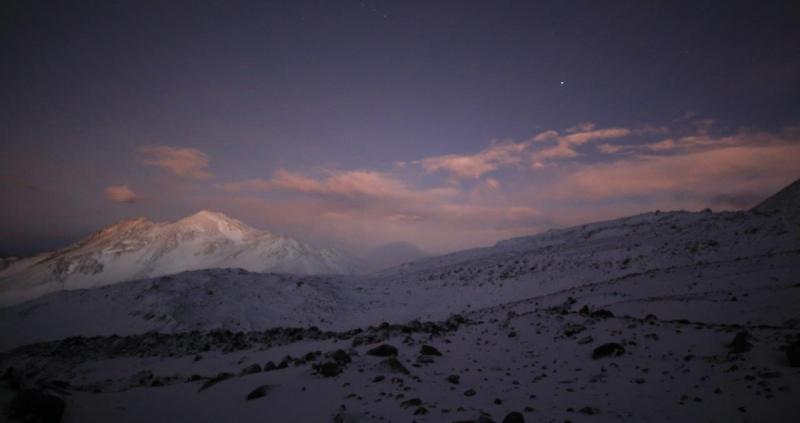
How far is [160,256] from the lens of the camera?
4835 inches

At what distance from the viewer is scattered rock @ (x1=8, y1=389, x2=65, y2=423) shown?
5.18 meters

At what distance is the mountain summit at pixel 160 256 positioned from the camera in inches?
4065

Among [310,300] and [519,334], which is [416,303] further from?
[519,334]

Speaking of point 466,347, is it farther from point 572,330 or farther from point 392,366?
point 392,366

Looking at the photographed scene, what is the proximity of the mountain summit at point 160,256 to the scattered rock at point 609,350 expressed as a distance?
120m

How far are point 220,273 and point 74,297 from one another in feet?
38.8

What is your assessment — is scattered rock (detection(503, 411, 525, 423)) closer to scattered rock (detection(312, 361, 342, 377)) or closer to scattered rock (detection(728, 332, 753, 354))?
scattered rock (detection(312, 361, 342, 377))

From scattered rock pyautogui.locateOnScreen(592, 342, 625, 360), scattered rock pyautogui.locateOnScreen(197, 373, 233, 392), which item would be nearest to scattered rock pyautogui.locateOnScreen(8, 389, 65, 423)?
scattered rock pyautogui.locateOnScreen(197, 373, 233, 392)

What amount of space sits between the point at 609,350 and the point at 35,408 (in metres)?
12.0

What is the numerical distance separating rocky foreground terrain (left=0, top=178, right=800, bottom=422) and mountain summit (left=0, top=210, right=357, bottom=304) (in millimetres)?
94595

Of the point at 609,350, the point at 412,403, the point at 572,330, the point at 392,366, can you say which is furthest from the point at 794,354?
the point at 392,366

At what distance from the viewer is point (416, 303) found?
29.8m

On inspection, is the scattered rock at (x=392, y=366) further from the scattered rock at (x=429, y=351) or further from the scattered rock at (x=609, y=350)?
the scattered rock at (x=609, y=350)

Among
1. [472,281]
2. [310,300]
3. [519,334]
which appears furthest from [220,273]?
[519,334]
